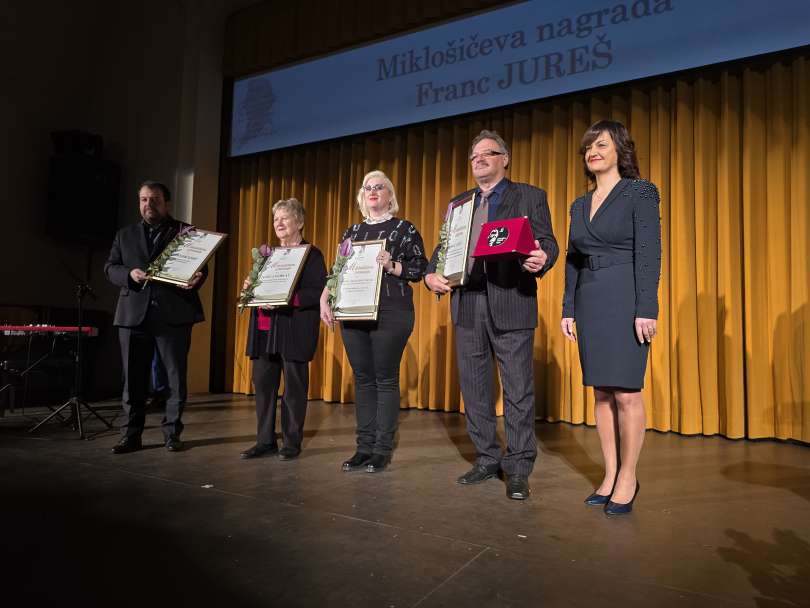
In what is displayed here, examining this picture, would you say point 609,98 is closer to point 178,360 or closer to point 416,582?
point 178,360

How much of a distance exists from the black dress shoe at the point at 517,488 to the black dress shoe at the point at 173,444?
5.94 feet

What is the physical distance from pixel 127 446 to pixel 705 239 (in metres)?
3.87

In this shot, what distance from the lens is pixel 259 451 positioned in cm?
276

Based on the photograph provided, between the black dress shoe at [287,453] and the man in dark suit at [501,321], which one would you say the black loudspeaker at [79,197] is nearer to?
the black dress shoe at [287,453]

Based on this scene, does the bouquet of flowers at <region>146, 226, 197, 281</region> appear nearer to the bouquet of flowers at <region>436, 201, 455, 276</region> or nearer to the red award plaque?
the bouquet of flowers at <region>436, 201, 455, 276</region>

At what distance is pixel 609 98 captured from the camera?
4172mm

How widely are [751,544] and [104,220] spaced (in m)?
6.29

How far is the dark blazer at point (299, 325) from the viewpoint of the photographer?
2.66m

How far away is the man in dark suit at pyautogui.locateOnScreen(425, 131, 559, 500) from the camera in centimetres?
210

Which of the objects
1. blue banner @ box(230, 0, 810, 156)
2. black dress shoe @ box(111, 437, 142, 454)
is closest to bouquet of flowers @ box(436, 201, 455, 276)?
black dress shoe @ box(111, 437, 142, 454)

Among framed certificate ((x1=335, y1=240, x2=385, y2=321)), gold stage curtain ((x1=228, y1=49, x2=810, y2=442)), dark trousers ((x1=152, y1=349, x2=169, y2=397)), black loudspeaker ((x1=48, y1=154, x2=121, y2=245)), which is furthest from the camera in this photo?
black loudspeaker ((x1=48, y1=154, x2=121, y2=245))

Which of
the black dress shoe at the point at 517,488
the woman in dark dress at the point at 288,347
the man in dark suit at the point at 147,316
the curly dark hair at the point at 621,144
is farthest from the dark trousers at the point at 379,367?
the curly dark hair at the point at 621,144

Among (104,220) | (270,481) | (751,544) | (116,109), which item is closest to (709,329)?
(751,544)

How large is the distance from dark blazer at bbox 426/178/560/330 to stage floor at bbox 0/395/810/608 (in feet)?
2.31
